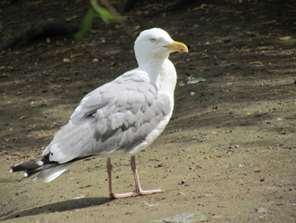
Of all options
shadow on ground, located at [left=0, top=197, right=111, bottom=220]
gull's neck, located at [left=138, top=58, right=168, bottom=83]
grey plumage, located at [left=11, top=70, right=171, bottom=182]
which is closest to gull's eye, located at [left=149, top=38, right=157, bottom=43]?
gull's neck, located at [left=138, top=58, right=168, bottom=83]

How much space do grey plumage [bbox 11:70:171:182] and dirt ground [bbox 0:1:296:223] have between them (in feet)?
1.60

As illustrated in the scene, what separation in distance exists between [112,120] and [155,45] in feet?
2.71

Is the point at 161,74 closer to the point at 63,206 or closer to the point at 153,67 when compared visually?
the point at 153,67

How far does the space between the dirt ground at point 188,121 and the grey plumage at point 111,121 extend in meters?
Result: 0.49

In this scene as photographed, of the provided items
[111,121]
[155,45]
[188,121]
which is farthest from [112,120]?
[188,121]

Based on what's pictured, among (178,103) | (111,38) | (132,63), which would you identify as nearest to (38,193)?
(178,103)

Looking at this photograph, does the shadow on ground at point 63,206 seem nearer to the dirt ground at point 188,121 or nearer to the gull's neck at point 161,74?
the dirt ground at point 188,121

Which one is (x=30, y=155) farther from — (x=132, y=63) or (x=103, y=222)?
(x=132, y=63)

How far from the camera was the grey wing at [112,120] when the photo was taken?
6188 mm

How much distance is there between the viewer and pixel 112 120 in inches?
249

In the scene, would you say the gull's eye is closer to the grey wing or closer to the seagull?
the seagull

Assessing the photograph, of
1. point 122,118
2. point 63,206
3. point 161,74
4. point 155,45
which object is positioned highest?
point 155,45

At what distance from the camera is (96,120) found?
20.7ft

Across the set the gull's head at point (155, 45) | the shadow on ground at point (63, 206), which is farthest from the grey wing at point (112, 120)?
the shadow on ground at point (63, 206)
